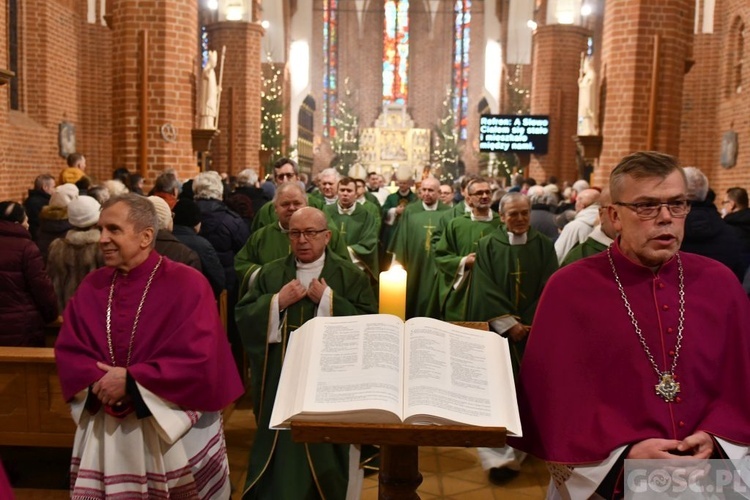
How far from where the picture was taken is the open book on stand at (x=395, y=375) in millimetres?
2162

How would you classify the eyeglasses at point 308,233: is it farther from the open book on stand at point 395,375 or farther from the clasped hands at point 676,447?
the clasped hands at point 676,447

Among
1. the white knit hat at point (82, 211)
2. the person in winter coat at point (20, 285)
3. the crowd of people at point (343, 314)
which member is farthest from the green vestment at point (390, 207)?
the person in winter coat at point (20, 285)

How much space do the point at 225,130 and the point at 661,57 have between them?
36.3 feet

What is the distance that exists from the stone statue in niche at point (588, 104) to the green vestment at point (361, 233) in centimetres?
413

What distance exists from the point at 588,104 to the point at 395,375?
9690 mm

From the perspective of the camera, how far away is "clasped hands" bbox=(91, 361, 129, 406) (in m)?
3.26

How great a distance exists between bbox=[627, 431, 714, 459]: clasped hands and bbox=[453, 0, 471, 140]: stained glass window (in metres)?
34.8

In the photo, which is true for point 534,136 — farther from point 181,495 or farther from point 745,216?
point 181,495

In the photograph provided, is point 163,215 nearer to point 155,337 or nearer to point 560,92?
point 155,337

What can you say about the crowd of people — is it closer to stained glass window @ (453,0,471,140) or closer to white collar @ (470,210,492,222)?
white collar @ (470,210,492,222)

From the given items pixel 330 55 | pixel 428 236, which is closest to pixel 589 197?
pixel 428 236

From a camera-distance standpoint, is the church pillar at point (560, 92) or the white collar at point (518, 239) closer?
the white collar at point (518, 239)

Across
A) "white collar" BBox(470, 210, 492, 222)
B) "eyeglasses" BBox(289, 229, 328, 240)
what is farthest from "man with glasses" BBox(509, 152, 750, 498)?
"white collar" BBox(470, 210, 492, 222)

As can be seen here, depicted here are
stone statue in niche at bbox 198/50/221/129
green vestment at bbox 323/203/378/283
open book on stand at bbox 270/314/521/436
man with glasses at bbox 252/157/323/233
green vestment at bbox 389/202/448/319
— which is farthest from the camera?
stone statue in niche at bbox 198/50/221/129
